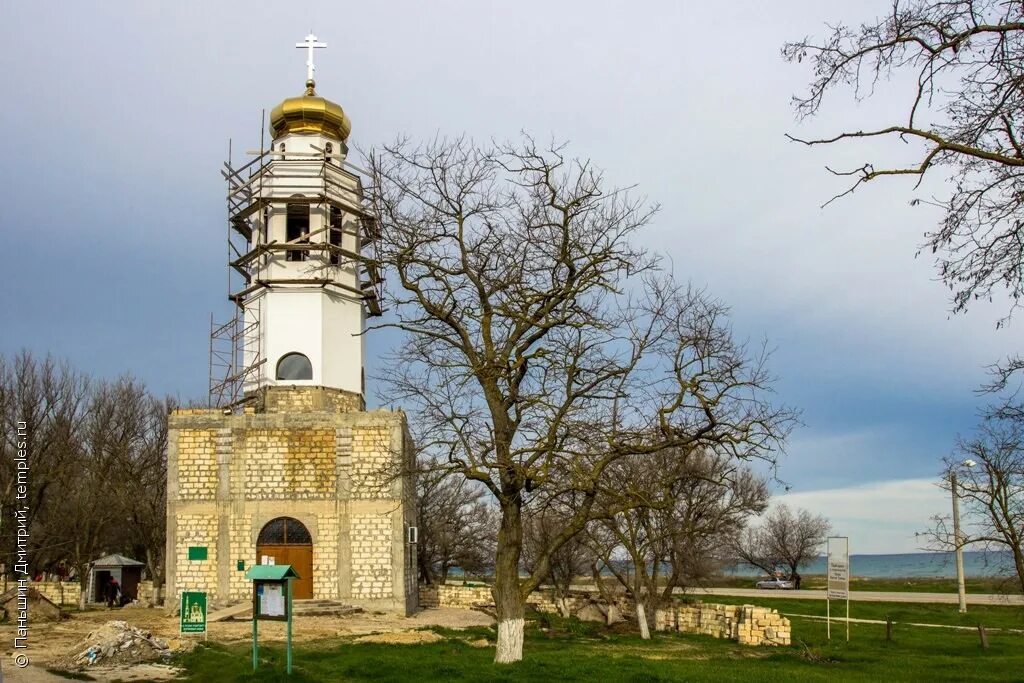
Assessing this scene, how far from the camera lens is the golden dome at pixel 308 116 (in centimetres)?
3102

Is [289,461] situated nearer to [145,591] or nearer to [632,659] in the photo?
[145,591]

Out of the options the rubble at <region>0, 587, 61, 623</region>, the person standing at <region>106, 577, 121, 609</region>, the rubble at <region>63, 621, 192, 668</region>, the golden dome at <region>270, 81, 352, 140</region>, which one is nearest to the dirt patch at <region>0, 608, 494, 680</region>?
the rubble at <region>63, 621, 192, 668</region>

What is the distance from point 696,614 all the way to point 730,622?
3134 millimetres

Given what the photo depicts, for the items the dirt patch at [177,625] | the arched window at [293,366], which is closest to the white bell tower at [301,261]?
the arched window at [293,366]

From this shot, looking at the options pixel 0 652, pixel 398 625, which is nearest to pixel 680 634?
pixel 398 625

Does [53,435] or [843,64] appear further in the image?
[53,435]

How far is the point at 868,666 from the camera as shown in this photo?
20875 mm

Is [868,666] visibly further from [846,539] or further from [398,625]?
[398,625]

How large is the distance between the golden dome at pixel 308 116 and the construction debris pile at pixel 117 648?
1766 centimetres

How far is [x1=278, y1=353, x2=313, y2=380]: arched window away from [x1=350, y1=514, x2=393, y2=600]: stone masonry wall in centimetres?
456

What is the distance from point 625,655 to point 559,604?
1464 centimetres

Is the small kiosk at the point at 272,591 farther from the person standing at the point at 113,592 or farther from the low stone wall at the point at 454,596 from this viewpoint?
the person standing at the point at 113,592

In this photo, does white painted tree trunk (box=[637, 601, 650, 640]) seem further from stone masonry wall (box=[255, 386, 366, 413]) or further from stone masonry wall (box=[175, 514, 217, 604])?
stone masonry wall (box=[175, 514, 217, 604])

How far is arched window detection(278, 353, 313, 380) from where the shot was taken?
96.6 feet
